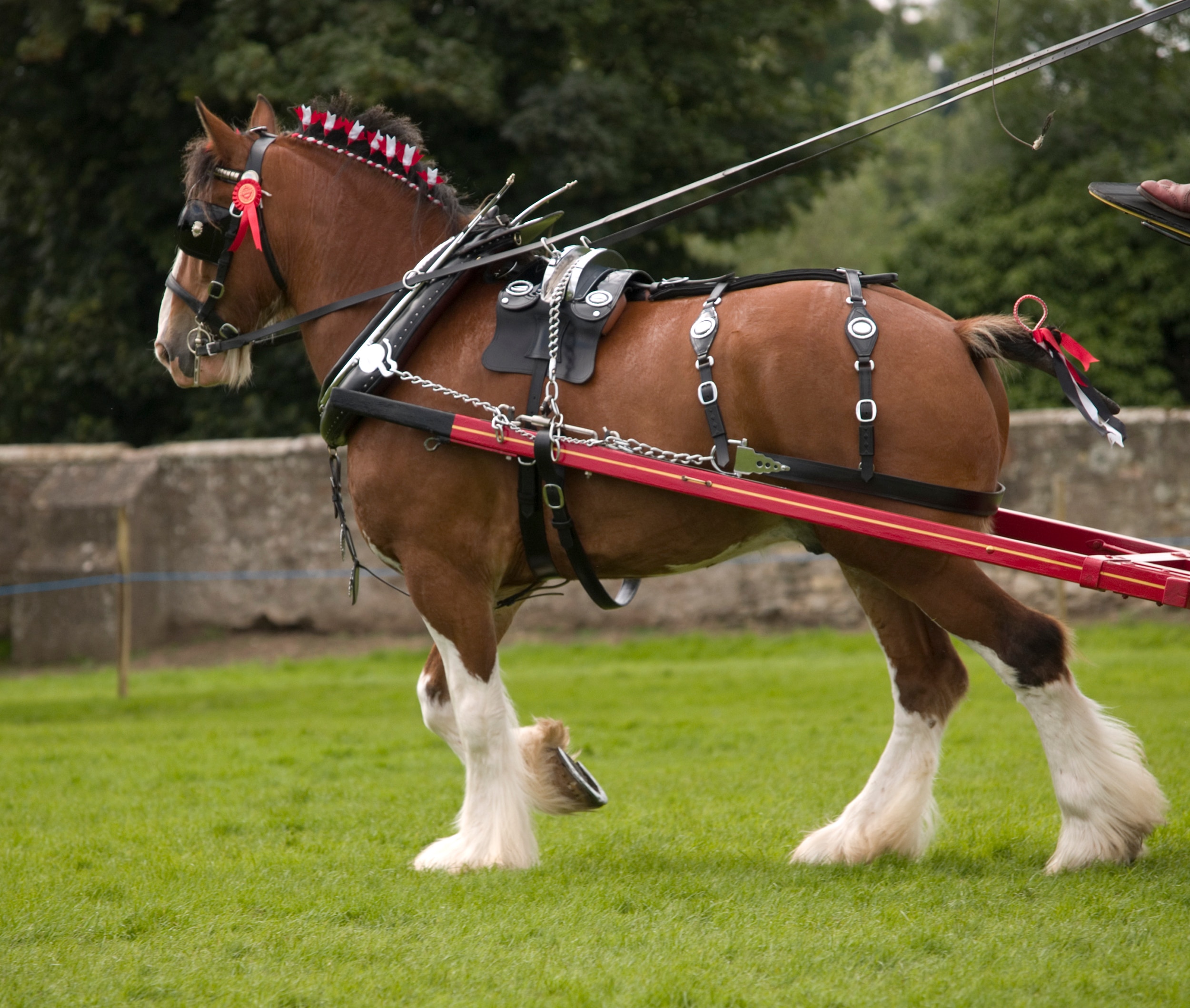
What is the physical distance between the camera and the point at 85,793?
6.26 meters

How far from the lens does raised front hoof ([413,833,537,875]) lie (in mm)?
4211

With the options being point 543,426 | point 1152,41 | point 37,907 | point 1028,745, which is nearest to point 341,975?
point 37,907

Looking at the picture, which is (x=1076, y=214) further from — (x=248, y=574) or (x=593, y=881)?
(x=593, y=881)

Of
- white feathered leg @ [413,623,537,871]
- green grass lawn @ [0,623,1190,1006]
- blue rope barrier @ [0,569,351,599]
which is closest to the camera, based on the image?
green grass lawn @ [0,623,1190,1006]

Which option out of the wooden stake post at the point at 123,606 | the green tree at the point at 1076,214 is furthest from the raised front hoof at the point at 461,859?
the green tree at the point at 1076,214

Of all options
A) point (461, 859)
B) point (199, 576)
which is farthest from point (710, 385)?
point (199, 576)

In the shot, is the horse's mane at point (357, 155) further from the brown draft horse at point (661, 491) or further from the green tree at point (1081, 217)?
the green tree at point (1081, 217)

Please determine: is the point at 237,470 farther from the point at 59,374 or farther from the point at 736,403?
the point at 736,403

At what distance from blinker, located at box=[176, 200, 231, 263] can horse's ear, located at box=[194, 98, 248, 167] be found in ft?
0.56

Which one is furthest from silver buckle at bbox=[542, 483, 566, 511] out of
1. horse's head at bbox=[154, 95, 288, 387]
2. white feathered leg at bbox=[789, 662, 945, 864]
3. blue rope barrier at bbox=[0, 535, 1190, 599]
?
blue rope barrier at bbox=[0, 535, 1190, 599]

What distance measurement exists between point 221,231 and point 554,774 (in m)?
2.27

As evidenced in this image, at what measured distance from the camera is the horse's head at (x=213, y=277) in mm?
4531

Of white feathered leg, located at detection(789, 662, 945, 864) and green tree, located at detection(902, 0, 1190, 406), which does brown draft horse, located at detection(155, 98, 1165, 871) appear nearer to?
white feathered leg, located at detection(789, 662, 945, 864)

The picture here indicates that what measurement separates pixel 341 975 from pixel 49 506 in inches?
384
